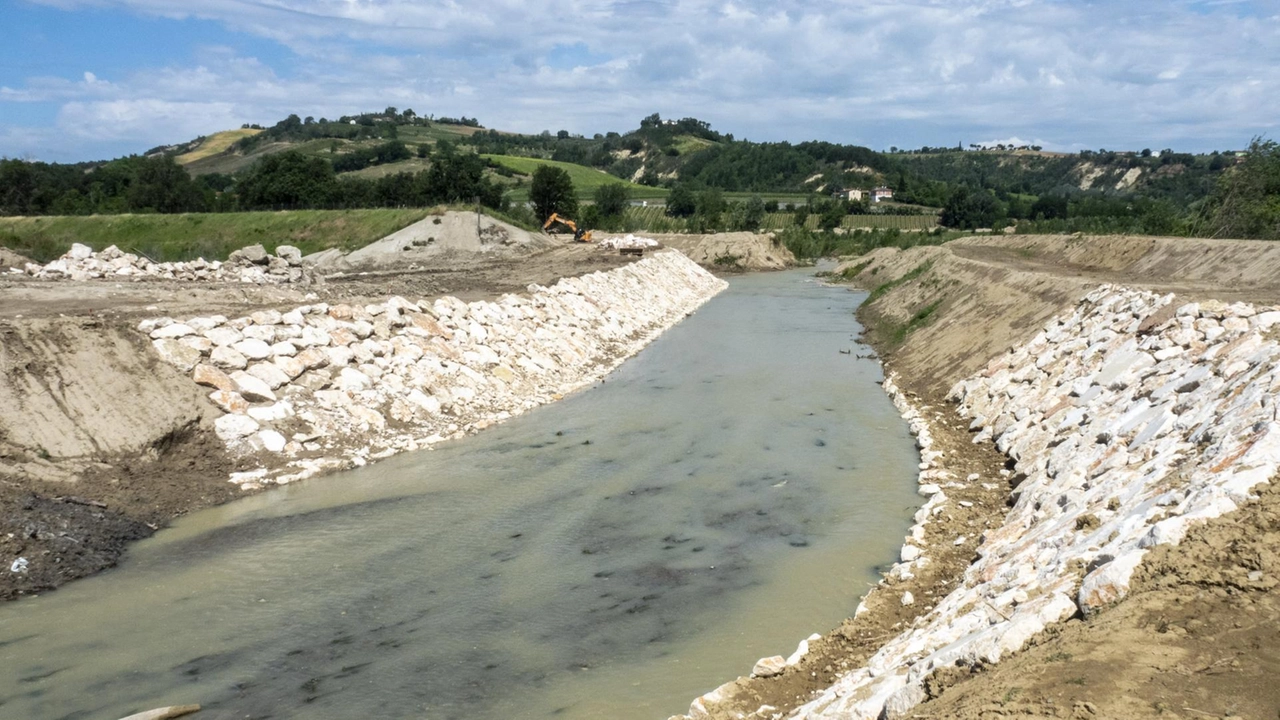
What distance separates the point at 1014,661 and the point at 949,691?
1.70 feet

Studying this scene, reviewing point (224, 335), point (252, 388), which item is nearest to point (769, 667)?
point (252, 388)

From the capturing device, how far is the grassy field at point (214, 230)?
186ft

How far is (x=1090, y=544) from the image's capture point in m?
8.18

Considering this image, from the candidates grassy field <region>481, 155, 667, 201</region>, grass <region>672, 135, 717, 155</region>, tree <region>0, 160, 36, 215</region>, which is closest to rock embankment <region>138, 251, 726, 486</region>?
tree <region>0, 160, 36, 215</region>

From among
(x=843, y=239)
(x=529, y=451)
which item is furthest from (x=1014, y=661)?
(x=843, y=239)

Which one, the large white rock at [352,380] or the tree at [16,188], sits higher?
the tree at [16,188]

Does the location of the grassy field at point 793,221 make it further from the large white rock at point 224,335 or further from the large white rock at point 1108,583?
the large white rock at point 1108,583

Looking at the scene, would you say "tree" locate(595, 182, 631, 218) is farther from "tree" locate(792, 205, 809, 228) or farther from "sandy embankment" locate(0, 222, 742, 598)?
"sandy embankment" locate(0, 222, 742, 598)

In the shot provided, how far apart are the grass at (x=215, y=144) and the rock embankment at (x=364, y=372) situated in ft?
516

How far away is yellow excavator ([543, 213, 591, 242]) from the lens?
212ft

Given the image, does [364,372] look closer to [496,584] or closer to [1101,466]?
[496,584]

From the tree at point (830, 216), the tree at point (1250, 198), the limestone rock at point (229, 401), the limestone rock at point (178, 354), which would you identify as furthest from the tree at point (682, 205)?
the limestone rock at point (229, 401)

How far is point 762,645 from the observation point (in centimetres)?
947

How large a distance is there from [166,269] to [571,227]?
118ft
